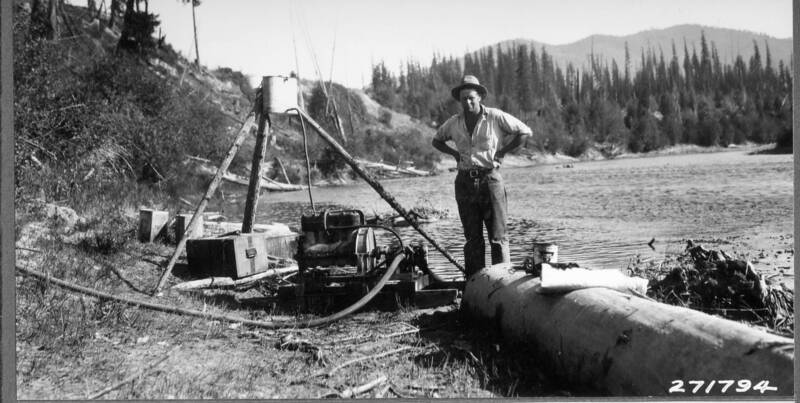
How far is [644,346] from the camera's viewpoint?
3.06 meters

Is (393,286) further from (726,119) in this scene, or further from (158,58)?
(726,119)

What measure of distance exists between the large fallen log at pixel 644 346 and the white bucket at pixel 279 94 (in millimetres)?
3929

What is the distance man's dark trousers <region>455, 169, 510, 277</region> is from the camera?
5.96 meters

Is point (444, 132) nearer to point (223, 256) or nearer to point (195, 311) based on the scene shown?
point (195, 311)

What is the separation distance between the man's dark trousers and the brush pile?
143cm

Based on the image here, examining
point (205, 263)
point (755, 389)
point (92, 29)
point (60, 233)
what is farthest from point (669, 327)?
point (92, 29)

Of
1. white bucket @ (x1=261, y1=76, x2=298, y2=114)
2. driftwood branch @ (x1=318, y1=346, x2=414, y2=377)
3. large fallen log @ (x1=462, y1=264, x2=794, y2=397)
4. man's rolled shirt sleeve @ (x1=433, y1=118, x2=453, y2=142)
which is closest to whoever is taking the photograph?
large fallen log @ (x1=462, y1=264, x2=794, y2=397)

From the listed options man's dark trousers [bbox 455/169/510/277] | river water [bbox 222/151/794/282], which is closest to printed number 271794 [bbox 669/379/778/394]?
man's dark trousers [bbox 455/169/510/277]

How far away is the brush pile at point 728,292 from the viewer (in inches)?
186

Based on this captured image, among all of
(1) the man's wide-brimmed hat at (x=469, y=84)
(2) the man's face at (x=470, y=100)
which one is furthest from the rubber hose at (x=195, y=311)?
(1) the man's wide-brimmed hat at (x=469, y=84)

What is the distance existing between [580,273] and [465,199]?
2220mm

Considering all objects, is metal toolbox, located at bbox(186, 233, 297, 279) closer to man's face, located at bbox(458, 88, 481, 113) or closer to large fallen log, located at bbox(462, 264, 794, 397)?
man's face, located at bbox(458, 88, 481, 113)

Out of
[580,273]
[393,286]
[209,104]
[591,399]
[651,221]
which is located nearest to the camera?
[591,399]

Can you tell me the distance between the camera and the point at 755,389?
282 cm
